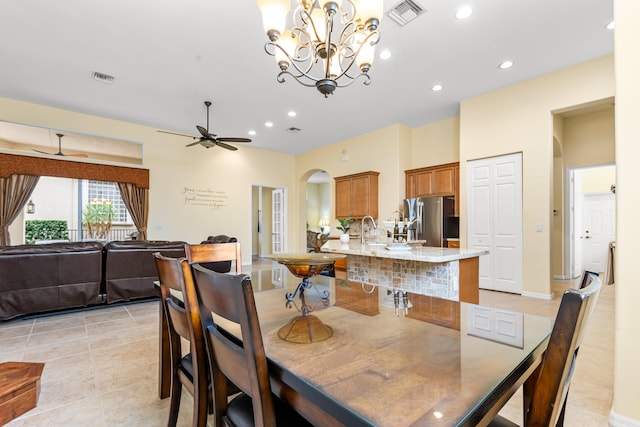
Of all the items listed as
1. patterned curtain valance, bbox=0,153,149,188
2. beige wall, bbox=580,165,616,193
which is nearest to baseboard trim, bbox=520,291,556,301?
beige wall, bbox=580,165,616,193

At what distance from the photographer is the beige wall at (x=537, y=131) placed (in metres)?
3.97

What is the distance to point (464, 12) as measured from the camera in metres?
2.99

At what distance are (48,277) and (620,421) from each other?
16.7 feet

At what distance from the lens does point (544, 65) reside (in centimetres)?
399

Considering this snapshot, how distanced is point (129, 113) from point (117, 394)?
5.33 metres

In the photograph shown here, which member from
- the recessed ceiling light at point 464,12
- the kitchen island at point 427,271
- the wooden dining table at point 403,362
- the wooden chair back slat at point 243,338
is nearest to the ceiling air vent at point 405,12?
the recessed ceiling light at point 464,12

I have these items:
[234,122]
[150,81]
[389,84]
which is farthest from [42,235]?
[389,84]

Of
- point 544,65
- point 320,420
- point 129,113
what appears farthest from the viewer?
point 129,113

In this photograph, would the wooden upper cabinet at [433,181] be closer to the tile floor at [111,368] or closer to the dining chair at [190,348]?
the tile floor at [111,368]

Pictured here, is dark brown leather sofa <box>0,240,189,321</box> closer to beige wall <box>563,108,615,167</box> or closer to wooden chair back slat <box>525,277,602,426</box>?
wooden chair back slat <box>525,277,602,426</box>

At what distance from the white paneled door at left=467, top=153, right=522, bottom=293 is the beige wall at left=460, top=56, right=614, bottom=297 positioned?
11 centimetres

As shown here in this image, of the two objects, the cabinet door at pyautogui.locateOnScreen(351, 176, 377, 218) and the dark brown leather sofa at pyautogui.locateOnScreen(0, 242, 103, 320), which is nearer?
the dark brown leather sofa at pyautogui.locateOnScreen(0, 242, 103, 320)

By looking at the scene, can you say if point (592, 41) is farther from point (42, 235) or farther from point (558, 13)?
point (42, 235)

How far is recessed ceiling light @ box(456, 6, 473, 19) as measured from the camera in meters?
2.94
